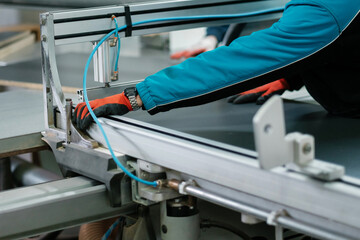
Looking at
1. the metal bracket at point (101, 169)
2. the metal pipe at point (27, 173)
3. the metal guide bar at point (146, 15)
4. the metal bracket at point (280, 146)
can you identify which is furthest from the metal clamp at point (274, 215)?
the metal pipe at point (27, 173)

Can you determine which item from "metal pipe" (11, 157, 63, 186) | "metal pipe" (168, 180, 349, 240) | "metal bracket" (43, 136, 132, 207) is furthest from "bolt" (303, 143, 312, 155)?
"metal pipe" (11, 157, 63, 186)

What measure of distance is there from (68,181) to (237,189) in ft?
1.79

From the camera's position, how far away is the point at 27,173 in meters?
2.90

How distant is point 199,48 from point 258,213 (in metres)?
1.99

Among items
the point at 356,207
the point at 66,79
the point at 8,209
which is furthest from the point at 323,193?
the point at 66,79

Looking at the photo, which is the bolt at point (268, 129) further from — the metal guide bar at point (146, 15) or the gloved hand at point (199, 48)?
the gloved hand at point (199, 48)

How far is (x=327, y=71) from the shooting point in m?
1.76

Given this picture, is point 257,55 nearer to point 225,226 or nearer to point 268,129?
point 268,129

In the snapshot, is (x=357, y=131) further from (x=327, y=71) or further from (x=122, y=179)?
(x=122, y=179)

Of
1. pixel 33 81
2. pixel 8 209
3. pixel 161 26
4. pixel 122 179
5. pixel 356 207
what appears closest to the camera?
pixel 356 207

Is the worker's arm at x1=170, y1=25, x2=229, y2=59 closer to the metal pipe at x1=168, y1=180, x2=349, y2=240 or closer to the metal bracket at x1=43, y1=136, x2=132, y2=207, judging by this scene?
the metal bracket at x1=43, y1=136, x2=132, y2=207

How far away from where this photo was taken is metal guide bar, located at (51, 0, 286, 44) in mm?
1754

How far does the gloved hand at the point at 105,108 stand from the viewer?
1672 mm

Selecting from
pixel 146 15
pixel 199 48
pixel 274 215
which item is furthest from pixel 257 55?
pixel 199 48
